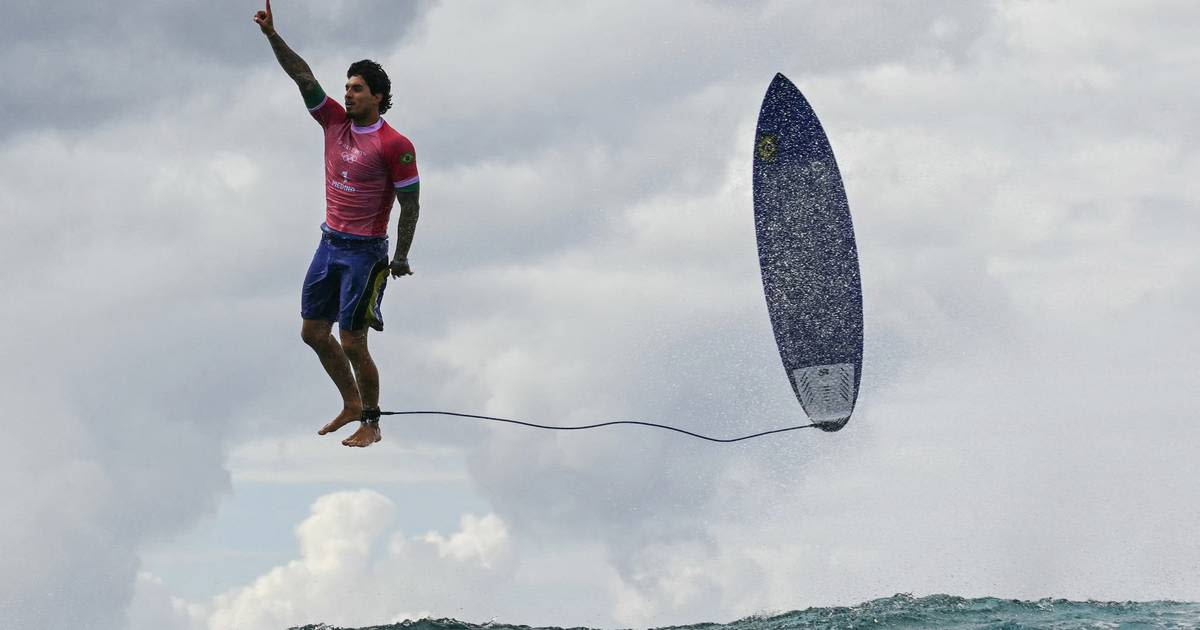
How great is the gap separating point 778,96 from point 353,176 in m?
6.93

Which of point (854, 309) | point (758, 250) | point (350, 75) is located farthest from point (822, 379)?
point (350, 75)

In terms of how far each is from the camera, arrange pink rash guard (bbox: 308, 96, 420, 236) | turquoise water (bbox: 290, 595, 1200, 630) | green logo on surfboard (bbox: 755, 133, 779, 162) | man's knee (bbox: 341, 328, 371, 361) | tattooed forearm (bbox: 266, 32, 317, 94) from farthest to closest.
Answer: turquoise water (bbox: 290, 595, 1200, 630)
green logo on surfboard (bbox: 755, 133, 779, 162)
man's knee (bbox: 341, 328, 371, 361)
tattooed forearm (bbox: 266, 32, 317, 94)
pink rash guard (bbox: 308, 96, 420, 236)

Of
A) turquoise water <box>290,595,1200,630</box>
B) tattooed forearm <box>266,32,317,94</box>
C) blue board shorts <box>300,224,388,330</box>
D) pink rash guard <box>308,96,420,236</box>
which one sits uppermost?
tattooed forearm <box>266,32,317,94</box>

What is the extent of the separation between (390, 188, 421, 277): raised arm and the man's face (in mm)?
985

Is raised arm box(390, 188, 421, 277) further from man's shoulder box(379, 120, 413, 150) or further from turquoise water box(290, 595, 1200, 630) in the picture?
turquoise water box(290, 595, 1200, 630)

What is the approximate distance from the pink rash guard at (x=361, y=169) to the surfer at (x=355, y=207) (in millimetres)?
11

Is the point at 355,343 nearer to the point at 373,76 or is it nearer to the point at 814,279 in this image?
the point at 373,76

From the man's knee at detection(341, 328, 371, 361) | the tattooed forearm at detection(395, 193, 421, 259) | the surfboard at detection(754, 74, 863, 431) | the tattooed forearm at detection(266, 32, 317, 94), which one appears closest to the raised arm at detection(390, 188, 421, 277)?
the tattooed forearm at detection(395, 193, 421, 259)

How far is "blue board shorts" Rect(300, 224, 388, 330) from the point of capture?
11.8 meters

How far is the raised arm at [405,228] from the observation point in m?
11.6

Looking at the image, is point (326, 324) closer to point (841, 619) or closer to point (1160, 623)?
point (841, 619)

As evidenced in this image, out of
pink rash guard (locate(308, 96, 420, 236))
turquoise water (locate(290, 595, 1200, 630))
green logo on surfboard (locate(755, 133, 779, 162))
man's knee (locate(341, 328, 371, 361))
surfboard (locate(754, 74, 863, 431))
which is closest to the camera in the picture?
pink rash guard (locate(308, 96, 420, 236))

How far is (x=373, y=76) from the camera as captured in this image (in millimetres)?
11703

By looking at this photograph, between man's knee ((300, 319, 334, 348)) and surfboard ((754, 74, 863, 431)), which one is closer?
man's knee ((300, 319, 334, 348))
